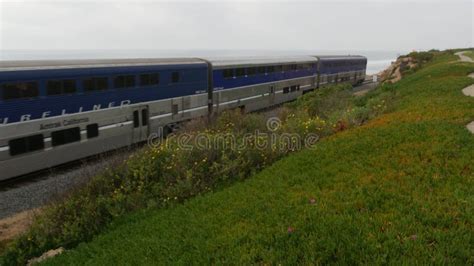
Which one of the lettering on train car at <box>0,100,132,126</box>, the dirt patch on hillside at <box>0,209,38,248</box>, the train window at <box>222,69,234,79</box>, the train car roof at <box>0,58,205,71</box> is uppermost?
the train car roof at <box>0,58,205,71</box>

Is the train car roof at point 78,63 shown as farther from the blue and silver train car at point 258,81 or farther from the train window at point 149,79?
the blue and silver train car at point 258,81

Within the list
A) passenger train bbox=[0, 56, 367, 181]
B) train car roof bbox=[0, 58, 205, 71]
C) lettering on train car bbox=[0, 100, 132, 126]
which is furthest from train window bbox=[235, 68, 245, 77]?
lettering on train car bbox=[0, 100, 132, 126]

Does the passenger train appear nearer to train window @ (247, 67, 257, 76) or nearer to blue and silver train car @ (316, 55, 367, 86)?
train window @ (247, 67, 257, 76)

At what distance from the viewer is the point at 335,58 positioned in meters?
45.0

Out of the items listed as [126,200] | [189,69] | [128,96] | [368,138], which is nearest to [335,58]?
[189,69]

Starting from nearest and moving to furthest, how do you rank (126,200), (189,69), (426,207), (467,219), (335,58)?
(467,219)
(426,207)
(126,200)
(189,69)
(335,58)

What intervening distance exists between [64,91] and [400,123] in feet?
41.3

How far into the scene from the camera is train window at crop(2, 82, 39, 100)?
1230 centimetres

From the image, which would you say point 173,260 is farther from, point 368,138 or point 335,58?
point 335,58

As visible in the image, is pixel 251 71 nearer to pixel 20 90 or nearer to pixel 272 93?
pixel 272 93

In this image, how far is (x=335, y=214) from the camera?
6.67 meters

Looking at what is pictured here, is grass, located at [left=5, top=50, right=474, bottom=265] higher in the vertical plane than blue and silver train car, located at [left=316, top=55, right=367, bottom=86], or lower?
lower

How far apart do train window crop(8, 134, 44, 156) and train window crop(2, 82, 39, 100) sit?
1.54 m

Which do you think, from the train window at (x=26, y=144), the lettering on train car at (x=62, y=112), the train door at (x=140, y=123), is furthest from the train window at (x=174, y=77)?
the train window at (x=26, y=144)
